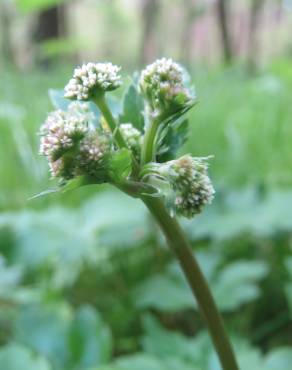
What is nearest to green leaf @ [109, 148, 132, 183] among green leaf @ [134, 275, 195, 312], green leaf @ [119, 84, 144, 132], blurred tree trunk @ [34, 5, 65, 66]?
green leaf @ [119, 84, 144, 132]

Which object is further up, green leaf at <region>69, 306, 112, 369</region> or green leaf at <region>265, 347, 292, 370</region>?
green leaf at <region>69, 306, 112, 369</region>

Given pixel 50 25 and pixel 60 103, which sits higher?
pixel 50 25

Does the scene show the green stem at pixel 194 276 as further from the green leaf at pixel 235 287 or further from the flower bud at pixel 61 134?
the green leaf at pixel 235 287

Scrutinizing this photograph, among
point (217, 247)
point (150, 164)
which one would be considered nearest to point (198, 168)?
point (150, 164)

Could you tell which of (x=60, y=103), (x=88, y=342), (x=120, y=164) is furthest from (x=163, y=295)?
(x=120, y=164)

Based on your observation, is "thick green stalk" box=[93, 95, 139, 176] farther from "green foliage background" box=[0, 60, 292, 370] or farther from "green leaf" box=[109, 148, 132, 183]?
"green foliage background" box=[0, 60, 292, 370]

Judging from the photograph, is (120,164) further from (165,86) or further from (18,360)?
(18,360)

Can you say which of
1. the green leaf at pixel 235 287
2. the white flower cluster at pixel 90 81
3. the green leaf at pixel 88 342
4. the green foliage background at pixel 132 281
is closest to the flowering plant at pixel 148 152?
the white flower cluster at pixel 90 81
